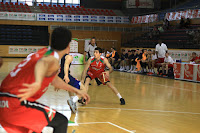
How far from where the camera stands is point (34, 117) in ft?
9.83

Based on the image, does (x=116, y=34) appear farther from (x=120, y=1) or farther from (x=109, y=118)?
(x=109, y=118)

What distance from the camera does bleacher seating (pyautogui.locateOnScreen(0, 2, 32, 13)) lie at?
103 ft

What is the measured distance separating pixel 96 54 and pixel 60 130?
5337mm

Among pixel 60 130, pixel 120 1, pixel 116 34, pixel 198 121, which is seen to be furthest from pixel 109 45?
pixel 60 130

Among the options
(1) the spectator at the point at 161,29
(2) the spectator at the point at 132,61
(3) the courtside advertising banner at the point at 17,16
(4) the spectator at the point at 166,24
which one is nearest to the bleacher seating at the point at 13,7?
(3) the courtside advertising banner at the point at 17,16

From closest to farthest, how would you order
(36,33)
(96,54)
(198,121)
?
(198,121) < (96,54) < (36,33)

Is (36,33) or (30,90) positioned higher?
(36,33)

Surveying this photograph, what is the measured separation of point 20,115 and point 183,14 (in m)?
22.8

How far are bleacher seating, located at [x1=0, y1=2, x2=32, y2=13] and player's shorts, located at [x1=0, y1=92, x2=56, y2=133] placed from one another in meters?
30.1

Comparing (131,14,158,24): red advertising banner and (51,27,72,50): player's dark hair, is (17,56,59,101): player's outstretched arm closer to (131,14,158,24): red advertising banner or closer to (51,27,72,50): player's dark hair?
(51,27,72,50): player's dark hair

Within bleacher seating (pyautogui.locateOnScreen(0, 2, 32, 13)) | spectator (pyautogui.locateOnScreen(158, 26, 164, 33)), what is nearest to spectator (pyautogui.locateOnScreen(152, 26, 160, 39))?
spectator (pyautogui.locateOnScreen(158, 26, 164, 33))

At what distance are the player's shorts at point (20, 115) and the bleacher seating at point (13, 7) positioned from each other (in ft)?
98.8

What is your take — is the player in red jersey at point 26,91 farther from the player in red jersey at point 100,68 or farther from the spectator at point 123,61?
the spectator at point 123,61

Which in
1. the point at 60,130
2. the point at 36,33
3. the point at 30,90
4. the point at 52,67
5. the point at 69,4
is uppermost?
the point at 69,4
